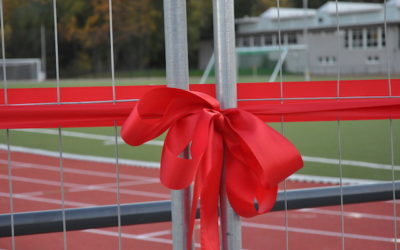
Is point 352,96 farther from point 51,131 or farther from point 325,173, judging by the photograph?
point 51,131

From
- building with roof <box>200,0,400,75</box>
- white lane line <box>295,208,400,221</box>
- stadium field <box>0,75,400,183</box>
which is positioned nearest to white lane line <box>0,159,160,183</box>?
stadium field <box>0,75,400,183</box>

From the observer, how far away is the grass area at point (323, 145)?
9.40m

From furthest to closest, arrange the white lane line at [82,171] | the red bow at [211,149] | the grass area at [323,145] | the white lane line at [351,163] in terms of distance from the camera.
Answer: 1. the white lane line at [351,163]
2. the grass area at [323,145]
3. the white lane line at [82,171]
4. the red bow at [211,149]

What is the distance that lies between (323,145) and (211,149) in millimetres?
11265

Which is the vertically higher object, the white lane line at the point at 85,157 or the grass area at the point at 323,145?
the white lane line at the point at 85,157

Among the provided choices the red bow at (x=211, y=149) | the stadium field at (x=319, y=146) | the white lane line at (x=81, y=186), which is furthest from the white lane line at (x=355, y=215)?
the red bow at (x=211, y=149)

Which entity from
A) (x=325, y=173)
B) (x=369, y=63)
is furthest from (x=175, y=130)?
(x=369, y=63)

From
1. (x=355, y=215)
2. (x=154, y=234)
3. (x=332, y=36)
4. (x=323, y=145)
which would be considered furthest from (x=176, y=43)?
(x=332, y=36)

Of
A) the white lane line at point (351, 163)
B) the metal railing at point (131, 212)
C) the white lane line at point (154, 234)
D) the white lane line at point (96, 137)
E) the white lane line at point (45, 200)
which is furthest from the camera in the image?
the white lane line at point (96, 137)

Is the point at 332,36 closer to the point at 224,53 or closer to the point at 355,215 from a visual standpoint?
the point at 355,215

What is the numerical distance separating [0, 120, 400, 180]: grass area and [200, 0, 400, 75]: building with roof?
2128cm

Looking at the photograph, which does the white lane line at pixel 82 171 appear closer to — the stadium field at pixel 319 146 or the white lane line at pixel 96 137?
the stadium field at pixel 319 146

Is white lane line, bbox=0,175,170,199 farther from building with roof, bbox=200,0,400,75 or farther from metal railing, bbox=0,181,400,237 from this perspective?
building with roof, bbox=200,0,400,75

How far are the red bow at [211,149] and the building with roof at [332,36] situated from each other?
34.7 metres
